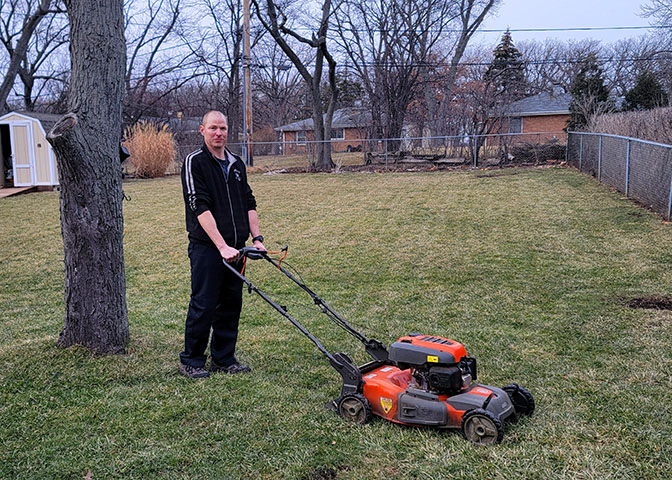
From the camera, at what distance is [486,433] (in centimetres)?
311

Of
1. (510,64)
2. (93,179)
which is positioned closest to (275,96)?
(510,64)

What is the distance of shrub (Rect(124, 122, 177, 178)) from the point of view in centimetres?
2217

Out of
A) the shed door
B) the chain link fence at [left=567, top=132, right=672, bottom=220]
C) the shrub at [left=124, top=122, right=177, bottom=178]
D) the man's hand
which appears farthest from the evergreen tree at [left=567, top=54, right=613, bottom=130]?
the man's hand

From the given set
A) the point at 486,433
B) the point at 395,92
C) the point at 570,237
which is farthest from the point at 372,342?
the point at 395,92

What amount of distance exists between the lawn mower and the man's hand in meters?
0.88

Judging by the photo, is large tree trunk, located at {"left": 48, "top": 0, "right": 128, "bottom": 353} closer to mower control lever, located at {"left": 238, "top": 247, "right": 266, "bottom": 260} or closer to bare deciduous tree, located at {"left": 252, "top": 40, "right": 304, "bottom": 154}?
mower control lever, located at {"left": 238, "top": 247, "right": 266, "bottom": 260}

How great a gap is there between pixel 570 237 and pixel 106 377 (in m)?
6.98

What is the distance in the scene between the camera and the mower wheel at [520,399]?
11.3ft

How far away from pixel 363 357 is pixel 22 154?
19.0 meters

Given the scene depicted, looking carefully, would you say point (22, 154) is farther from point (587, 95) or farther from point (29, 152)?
point (587, 95)

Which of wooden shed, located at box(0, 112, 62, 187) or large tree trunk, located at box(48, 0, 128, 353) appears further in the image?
wooden shed, located at box(0, 112, 62, 187)

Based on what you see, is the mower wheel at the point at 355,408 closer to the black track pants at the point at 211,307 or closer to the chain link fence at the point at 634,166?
the black track pants at the point at 211,307

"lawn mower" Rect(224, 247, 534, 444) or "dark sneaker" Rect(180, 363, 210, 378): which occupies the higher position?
"lawn mower" Rect(224, 247, 534, 444)

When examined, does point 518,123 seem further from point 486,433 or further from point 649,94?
point 486,433
